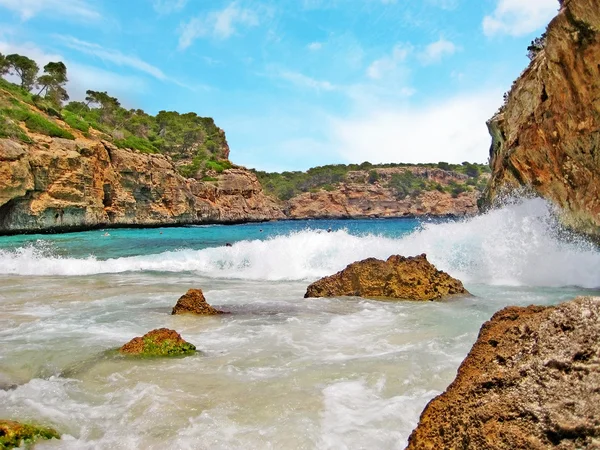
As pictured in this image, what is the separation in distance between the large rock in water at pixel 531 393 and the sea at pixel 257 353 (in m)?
1.07

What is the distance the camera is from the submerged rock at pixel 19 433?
10.5ft

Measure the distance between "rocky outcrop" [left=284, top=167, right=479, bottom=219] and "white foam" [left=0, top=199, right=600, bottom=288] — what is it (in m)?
85.0

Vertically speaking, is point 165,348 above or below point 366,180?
below

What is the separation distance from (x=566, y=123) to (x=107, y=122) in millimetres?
67082

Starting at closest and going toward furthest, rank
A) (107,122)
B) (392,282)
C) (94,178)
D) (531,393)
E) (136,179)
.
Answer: (531,393) < (392,282) < (94,178) < (136,179) < (107,122)

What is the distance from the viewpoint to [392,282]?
9609mm

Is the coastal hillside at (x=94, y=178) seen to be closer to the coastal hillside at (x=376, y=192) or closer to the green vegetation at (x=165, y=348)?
the coastal hillside at (x=376, y=192)

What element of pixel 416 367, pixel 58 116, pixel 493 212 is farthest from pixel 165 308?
pixel 58 116

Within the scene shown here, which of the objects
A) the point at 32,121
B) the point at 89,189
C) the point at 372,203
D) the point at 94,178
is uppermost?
the point at 32,121

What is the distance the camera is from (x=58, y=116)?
46.8 metres

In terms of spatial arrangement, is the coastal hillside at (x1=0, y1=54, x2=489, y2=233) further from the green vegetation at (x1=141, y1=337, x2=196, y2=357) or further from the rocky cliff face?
the green vegetation at (x1=141, y1=337, x2=196, y2=357)

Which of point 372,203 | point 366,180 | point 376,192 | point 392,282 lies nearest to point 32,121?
point 392,282

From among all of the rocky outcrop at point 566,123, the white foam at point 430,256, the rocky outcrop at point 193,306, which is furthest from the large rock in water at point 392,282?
the rocky outcrop at point 566,123

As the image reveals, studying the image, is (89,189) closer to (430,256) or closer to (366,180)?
(430,256)
